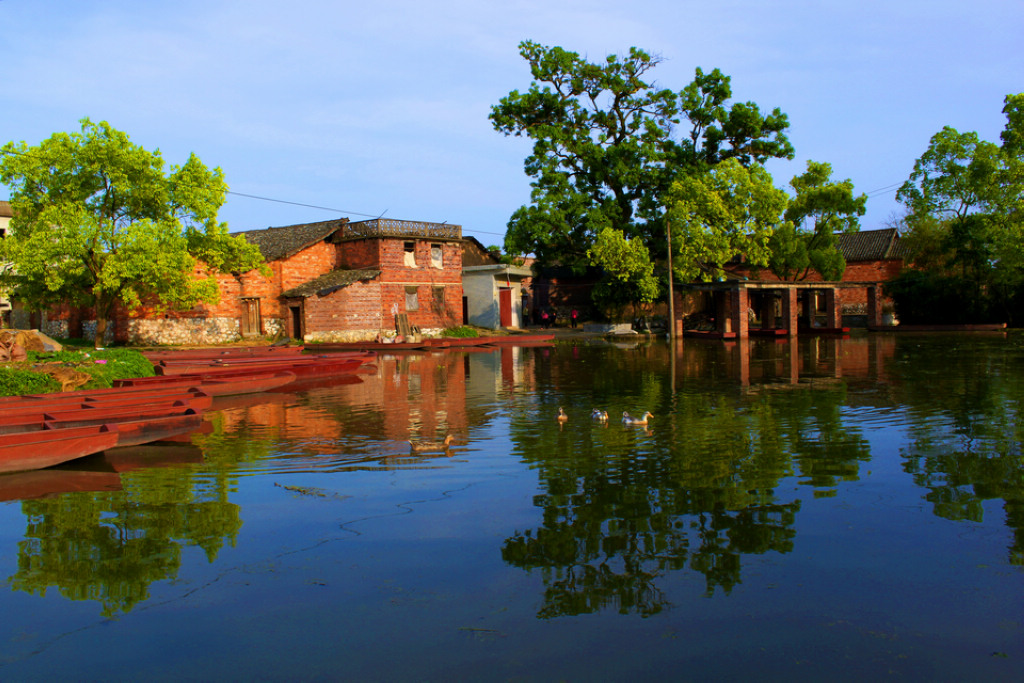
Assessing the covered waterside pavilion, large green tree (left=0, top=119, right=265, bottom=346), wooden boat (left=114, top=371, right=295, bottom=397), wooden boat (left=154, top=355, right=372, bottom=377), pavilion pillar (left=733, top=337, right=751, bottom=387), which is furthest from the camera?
the covered waterside pavilion

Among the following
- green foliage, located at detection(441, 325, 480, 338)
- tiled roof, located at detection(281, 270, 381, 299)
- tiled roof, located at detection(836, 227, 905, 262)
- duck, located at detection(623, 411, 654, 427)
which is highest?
tiled roof, located at detection(836, 227, 905, 262)

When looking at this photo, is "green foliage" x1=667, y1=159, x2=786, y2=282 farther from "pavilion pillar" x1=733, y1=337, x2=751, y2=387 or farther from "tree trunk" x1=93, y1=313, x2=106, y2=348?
"tree trunk" x1=93, y1=313, x2=106, y2=348

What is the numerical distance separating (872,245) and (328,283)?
36089mm

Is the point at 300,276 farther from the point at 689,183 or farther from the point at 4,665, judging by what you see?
the point at 4,665

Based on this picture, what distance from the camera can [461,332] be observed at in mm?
40875

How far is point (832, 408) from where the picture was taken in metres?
13.6

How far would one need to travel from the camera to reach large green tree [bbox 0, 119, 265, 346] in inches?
Result: 1094

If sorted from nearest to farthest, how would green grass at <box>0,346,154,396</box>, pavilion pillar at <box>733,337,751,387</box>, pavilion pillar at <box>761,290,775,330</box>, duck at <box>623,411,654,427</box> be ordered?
duck at <box>623,411,654,427</box> < green grass at <box>0,346,154,396</box> < pavilion pillar at <box>733,337,751,387</box> < pavilion pillar at <box>761,290,775,330</box>

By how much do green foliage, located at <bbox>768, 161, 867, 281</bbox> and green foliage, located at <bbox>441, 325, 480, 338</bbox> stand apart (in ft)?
53.2

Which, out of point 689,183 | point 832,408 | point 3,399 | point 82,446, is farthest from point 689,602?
point 689,183

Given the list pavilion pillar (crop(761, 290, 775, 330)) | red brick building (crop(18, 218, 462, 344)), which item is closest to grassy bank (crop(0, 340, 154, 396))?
red brick building (crop(18, 218, 462, 344))

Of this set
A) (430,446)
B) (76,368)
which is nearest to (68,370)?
(76,368)

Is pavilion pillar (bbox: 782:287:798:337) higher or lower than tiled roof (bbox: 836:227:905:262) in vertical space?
lower

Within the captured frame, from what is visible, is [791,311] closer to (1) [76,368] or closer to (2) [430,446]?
(2) [430,446]
